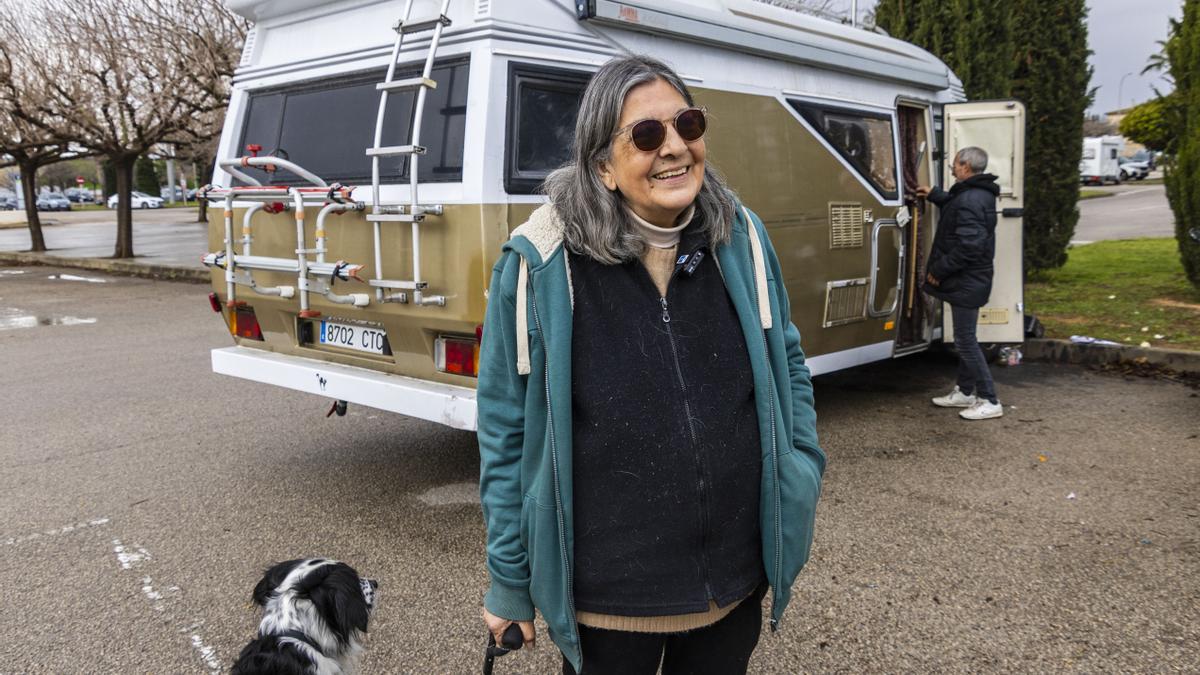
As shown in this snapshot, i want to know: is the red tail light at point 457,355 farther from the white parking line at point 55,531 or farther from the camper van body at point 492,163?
the white parking line at point 55,531

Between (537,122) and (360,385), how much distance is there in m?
1.68

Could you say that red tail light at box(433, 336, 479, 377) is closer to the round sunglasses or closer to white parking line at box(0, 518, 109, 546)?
white parking line at box(0, 518, 109, 546)

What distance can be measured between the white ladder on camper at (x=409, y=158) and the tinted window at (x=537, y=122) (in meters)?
0.40

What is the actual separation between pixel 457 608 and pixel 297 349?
2289 millimetres

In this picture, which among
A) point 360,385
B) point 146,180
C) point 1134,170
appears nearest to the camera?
point 360,385

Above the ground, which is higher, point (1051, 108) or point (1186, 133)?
point (1051, 108)

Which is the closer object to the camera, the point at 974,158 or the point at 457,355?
the point at 457,355

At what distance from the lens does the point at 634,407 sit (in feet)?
5.97

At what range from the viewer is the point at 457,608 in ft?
12.2

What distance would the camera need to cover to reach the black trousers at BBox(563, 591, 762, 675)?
75.5 inches

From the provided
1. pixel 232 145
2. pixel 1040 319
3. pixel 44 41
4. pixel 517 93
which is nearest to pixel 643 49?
pixel 517 93

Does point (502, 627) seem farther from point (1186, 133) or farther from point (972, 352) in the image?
point (1186, 133)

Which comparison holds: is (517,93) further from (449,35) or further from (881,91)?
(881,91)

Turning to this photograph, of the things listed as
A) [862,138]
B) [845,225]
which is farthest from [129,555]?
[862,138]
